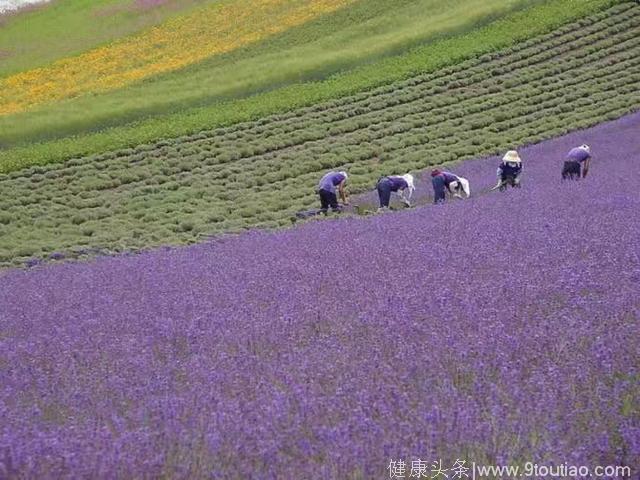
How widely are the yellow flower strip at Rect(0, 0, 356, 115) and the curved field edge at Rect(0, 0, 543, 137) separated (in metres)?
0.05

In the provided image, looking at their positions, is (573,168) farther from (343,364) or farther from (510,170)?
(343,364)

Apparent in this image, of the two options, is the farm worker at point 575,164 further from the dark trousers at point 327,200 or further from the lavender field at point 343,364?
the lavender field at point 343,364

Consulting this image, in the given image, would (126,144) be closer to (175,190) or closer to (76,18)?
(175,190)

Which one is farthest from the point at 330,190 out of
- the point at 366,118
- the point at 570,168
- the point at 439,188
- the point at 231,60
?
the point at 231,60

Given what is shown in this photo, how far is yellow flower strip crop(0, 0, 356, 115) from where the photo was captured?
3228cm

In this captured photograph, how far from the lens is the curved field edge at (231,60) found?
28203mm

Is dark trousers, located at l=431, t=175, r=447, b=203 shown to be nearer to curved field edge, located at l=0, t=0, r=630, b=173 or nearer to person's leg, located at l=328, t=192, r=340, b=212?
person's leg, located at l=328, t=192, r=340, b=212

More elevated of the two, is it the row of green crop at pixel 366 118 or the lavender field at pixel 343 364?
the row of green crop at pixel 366 118

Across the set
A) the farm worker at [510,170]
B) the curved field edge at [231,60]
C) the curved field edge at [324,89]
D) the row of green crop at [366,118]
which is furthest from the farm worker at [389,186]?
the curved field edge at [231,60]

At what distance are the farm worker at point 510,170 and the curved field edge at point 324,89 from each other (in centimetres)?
1201

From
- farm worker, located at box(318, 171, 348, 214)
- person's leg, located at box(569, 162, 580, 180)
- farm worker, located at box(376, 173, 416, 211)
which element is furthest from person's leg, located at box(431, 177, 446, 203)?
person's leg, located at box(569, 162, 580, 180)

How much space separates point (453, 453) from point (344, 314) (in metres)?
2.06

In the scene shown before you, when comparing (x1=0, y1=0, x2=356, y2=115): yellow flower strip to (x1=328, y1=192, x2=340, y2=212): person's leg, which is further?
(x1=0, y1=0, x2=356, y2=115): yellow flower strip

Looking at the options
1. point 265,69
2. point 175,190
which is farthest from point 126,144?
point 265,69
